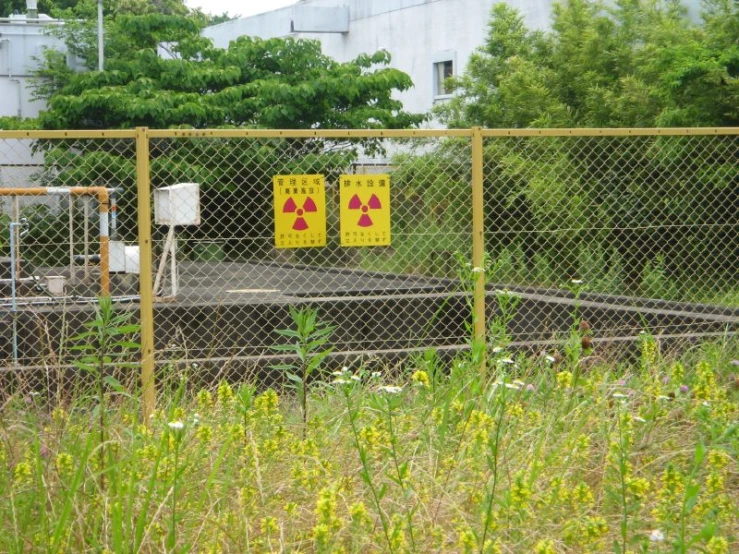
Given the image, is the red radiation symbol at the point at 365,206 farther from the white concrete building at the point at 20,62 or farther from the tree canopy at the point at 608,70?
the white concrete building at the point at 20,62

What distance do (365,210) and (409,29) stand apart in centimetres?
2031

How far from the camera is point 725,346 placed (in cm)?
710

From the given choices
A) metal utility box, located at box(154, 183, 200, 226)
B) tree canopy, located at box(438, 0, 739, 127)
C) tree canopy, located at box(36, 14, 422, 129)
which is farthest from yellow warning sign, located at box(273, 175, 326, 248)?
tree canopy, located at box(36, 14, 422, 129)

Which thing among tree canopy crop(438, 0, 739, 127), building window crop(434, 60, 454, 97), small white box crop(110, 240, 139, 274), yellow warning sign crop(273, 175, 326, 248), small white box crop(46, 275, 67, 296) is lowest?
small white box crop(46, 275, 67, 296)

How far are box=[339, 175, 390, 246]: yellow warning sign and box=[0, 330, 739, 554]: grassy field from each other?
6.16ft

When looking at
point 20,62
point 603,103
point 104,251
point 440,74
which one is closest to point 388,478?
point 104,251

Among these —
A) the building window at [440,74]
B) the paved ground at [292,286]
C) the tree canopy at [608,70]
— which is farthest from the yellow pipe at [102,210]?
the building window at [440,74]

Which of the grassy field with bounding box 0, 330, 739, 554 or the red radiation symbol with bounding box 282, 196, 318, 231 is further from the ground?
the red radiation symbol with bounding box 282, 196, 318, 231

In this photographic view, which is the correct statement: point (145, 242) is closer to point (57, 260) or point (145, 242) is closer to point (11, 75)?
point (57, 260)

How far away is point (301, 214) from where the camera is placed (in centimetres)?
670

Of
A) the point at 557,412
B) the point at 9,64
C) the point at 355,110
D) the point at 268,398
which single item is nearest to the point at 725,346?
the point at 557,412

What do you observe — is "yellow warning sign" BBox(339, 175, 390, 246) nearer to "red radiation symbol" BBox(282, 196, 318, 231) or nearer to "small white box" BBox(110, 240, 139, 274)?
"red radiation symbol" BBox(282, 196, 318, 231)

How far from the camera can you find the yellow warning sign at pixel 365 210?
22.2 ft

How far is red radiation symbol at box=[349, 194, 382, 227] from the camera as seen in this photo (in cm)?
680
